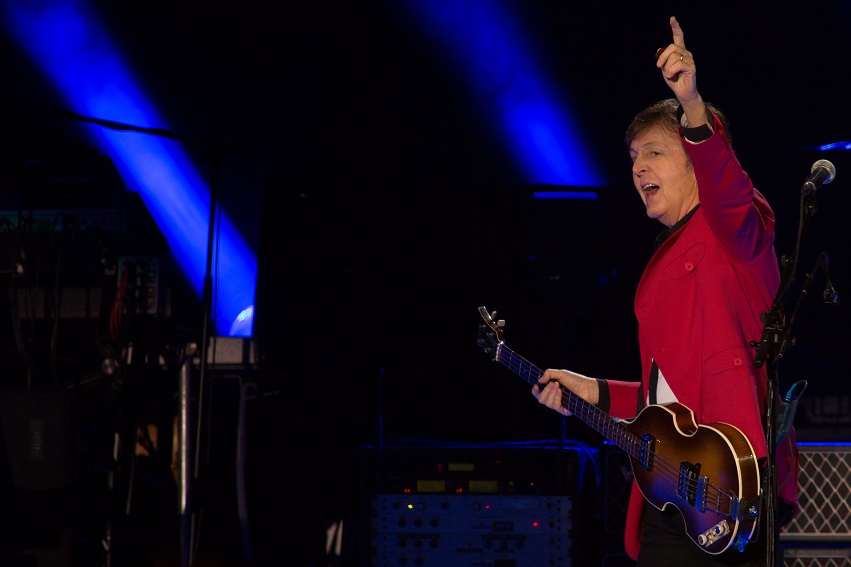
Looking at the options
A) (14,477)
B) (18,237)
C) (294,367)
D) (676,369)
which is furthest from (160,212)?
(676,369)

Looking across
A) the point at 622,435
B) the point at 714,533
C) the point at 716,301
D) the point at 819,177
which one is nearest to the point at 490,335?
the point at 622,435

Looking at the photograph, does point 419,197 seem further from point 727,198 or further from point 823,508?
point 727,198

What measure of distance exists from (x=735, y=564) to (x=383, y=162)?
324cm

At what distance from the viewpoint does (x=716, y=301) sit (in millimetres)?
2514

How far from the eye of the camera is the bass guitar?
235cm

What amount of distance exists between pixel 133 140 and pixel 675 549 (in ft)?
12.5

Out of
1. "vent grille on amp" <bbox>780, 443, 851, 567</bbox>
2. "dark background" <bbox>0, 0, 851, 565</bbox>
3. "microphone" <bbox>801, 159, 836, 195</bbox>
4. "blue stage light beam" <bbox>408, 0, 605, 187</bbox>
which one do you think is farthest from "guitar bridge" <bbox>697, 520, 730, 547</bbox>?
"blue stage light beam" <bbox>408, 0, 605, 187</bbox>

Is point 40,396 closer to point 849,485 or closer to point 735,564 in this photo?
point 735,564

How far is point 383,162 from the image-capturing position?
5.14 meters

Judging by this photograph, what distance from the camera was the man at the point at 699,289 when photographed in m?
2.33

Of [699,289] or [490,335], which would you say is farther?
[490,335]

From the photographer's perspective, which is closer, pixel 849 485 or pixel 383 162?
pixel 849 485

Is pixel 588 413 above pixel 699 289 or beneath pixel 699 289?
beneath

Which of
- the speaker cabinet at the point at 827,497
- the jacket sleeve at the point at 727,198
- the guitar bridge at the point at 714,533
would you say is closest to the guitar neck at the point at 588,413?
the guitar bridge at the point at 714,533
